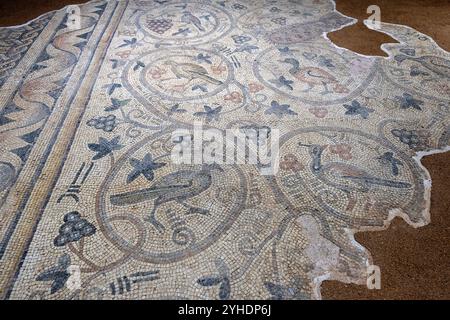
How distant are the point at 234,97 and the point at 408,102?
1123 mm

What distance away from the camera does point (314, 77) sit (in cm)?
236

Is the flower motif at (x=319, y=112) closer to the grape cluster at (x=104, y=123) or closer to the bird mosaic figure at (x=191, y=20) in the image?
the grape cluster at (x=104, y=123)

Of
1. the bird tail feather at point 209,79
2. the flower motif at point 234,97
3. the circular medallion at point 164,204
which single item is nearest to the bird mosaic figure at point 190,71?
the bird tail feather at point 209,79

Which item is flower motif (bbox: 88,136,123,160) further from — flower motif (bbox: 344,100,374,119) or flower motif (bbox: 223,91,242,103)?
flower motif (bbox: 344,100,374,119)

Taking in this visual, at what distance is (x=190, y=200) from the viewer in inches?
62.7

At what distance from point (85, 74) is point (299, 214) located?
1792 millimetres

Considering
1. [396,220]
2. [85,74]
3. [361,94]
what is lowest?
[396,220]

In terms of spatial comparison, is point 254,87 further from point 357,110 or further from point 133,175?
point 133,175

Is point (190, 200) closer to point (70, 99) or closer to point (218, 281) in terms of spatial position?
point (218, 281)

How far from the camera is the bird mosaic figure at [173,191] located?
157cm

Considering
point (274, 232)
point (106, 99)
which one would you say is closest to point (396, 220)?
point (274, 232)

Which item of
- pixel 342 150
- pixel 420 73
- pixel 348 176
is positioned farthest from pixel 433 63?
pixel 348 176

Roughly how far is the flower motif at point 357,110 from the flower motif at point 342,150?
0.31 meters

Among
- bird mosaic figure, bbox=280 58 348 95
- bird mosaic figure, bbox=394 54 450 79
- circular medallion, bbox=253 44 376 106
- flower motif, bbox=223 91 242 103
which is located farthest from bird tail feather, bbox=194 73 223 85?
bird mosaic figure, bbox=394 54 450 79
